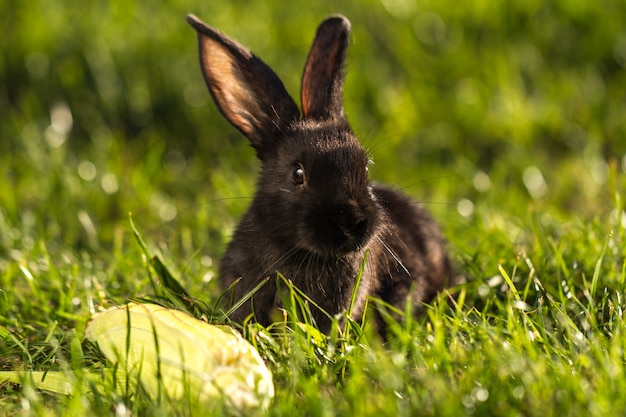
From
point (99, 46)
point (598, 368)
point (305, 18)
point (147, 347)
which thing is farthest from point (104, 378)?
point (305, 18)

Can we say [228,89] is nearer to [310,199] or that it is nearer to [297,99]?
[310,199]

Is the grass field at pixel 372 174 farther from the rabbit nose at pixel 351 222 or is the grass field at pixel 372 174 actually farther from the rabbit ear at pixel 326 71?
the rabbit ear at pixel 326 71

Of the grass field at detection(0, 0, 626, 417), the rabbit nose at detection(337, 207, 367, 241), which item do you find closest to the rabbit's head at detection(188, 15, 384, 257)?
the rabbit nose at detection(337, 207, 367, 241)

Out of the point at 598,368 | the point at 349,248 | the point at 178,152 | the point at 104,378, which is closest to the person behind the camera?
the point at 598,368

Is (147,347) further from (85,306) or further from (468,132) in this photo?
(468,132)

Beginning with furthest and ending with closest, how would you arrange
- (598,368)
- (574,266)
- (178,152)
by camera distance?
(178,152) < (574,266) < (598,368)

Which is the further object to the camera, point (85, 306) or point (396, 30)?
point (396, 30)

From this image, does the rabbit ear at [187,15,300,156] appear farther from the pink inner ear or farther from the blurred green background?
the blurred green background

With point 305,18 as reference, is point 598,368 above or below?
below
